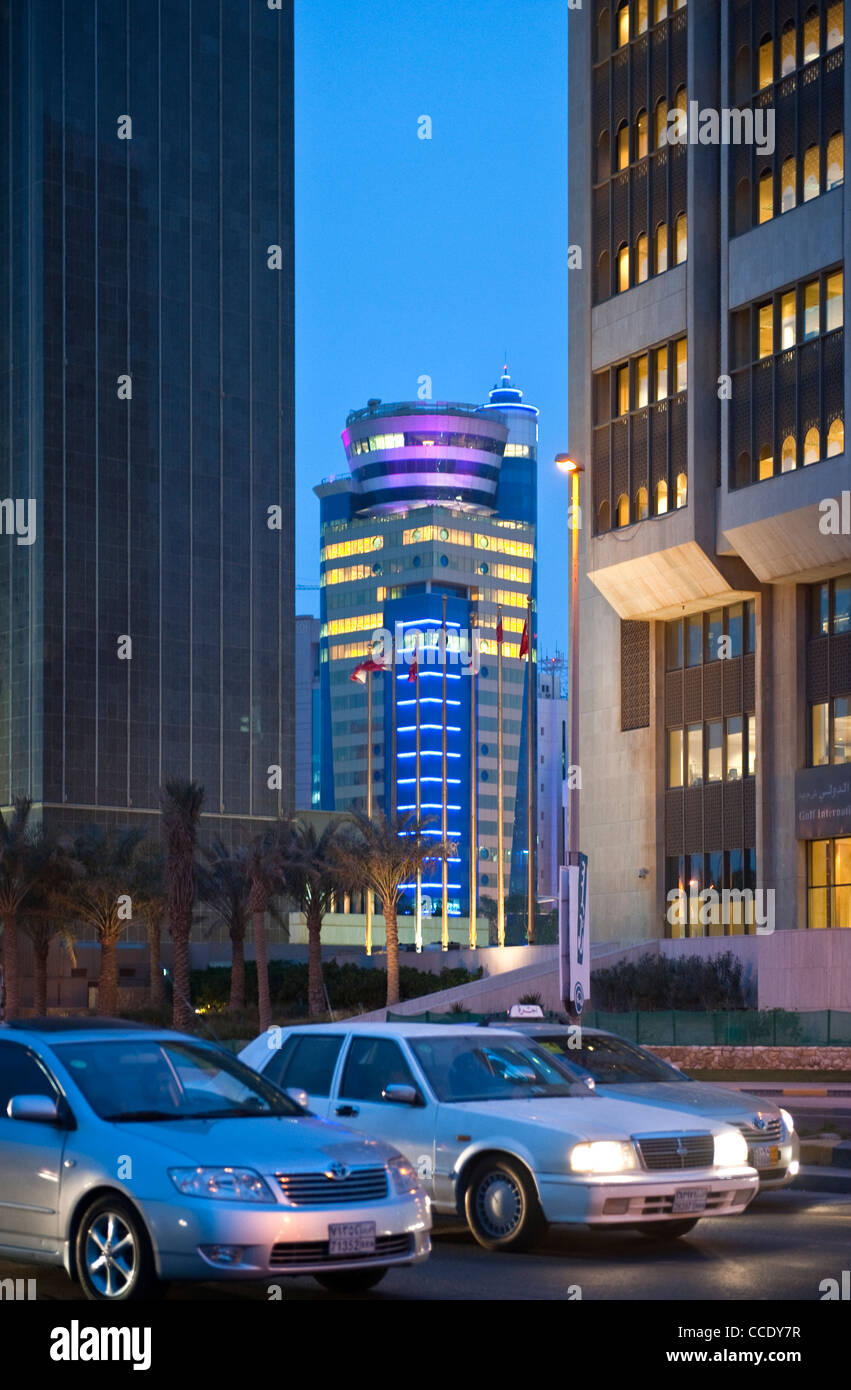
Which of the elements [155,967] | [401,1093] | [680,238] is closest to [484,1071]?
[401,1093]

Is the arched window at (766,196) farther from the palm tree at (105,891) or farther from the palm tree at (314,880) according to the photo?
the palm tree at (105,891)

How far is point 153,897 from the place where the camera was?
79125 mm

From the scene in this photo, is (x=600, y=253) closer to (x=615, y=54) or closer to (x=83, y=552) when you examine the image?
(x=615, y=54)

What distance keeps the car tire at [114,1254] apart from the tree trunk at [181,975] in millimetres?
58513

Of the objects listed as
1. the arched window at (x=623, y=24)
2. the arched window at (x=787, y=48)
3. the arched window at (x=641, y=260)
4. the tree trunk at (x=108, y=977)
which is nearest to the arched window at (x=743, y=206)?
the arched window at (x=787, y=48)

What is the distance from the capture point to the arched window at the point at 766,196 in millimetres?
56312

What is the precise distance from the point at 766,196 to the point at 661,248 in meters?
5.15

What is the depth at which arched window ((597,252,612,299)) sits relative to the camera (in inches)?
2512

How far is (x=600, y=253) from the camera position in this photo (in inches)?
2530

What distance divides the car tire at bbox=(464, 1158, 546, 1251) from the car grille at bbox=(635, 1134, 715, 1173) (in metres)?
0.84

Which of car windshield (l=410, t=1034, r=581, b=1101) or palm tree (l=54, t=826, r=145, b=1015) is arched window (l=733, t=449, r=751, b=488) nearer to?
palm tree (l=54, t=826, r=145, b=1015)

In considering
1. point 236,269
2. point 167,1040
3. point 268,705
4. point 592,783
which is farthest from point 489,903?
point 167,1040

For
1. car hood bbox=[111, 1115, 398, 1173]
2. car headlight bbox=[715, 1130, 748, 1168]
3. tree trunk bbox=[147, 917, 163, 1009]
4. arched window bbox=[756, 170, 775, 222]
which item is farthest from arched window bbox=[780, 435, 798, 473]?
car hood bbox=[111, 1115, 398, 1173]

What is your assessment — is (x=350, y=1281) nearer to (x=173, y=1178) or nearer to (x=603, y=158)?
(x=173, y=1178)
